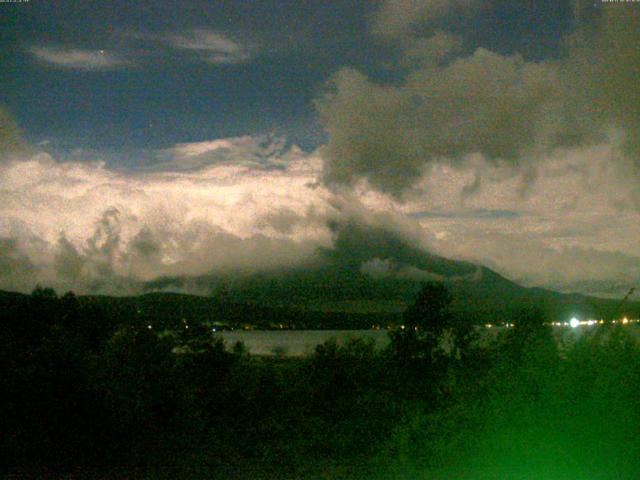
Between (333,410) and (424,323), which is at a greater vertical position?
(424,323)

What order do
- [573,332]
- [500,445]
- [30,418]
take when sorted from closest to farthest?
[500,445] → [573,332] → [30,418]

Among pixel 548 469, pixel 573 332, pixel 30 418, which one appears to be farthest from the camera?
pixel 30 418

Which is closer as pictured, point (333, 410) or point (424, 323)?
point (333, 410)

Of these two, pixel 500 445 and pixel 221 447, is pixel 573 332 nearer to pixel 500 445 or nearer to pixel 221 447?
pixel 500 445


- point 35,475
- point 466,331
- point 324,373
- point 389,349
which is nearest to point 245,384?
point 324,373

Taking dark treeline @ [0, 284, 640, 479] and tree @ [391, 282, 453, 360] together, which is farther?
tree @ [391, 282, 453, 360]

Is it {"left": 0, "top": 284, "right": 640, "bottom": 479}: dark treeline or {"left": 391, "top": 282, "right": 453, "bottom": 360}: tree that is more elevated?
{"left": 391, "top": 282, "right": 453, "bottom": 360}: tree

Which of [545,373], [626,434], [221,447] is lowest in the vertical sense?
[221,447]

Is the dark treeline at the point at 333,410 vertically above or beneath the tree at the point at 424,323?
beneath
